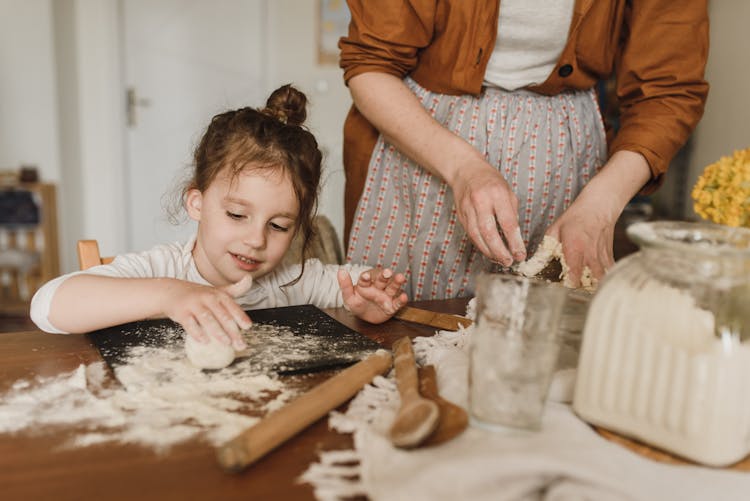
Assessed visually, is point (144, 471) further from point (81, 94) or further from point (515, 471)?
point (81, 94)

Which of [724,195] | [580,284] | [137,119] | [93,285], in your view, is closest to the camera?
[724,195]

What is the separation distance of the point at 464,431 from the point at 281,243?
71cm

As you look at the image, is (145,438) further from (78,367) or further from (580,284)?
(580,284)

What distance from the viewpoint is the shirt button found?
1.30 metres

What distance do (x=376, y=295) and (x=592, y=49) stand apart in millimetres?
705

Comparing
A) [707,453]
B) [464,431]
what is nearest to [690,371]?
[707,453]

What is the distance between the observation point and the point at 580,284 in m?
1.02

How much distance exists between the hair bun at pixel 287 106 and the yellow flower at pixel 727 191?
782 mm

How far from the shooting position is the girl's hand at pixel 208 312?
30.2 inches

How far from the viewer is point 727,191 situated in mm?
659

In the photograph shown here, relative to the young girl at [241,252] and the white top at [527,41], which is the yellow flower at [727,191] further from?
the white top at [527,41]

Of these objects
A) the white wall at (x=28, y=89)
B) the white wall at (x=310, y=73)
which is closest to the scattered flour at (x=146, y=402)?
the white wall at (x=310, y=73)

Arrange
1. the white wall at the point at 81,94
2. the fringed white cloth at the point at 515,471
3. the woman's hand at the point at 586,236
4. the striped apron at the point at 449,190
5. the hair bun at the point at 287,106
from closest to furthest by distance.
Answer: the fringed white cloth at the point at 515,471, the woman's hand at the point at 586,236, the hair bun at the point at 287,106, the striped apron at the point at 449,190, the white wall at the point at 81,94

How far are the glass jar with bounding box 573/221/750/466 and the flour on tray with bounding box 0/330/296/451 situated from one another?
0.33 m
